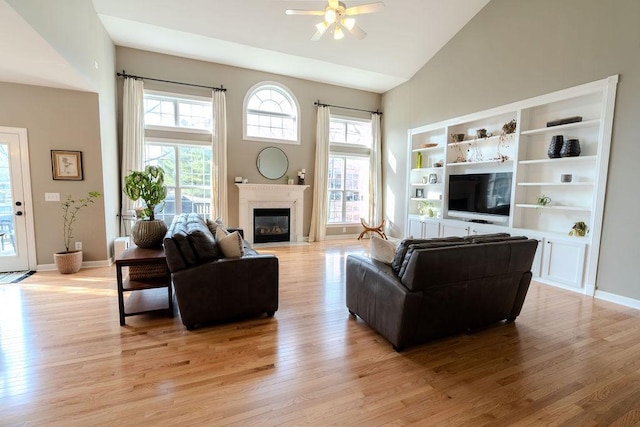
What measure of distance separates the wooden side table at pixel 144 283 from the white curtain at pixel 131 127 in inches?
112

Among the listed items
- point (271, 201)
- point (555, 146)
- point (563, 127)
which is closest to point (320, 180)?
point (271, 201)

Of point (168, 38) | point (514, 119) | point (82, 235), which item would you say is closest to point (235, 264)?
point (82, 235)

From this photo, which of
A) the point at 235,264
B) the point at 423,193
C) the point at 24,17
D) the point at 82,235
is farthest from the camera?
the point at 423,193

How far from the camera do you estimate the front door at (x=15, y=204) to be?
415cm

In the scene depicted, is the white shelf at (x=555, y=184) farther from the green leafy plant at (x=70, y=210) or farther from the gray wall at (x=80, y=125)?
the green leafy plant at (x=70, y=210)

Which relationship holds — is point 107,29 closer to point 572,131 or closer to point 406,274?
point 406,274

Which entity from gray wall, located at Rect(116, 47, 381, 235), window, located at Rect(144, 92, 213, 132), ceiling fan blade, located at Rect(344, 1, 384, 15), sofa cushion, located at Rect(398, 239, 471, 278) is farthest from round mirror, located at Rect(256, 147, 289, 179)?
sofa cushion, located at Rect(398, 239, 471, 278)

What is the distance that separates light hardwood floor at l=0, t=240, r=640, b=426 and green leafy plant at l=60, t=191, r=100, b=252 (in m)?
1.48

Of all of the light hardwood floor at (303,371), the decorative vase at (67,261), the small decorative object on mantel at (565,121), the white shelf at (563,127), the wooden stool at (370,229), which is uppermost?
the small decorative object on mantel at (565,121)

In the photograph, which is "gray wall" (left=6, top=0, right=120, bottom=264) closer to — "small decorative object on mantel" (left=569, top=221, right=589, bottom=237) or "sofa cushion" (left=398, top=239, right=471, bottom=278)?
"sofa cushion" (left=398, top=239, right=471, bottom=278)

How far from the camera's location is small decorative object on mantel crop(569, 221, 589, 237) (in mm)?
3920

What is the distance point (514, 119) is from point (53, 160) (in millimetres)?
7338

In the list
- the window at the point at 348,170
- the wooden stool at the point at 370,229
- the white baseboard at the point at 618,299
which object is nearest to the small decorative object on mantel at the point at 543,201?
the white baseboard at the point at 618,299

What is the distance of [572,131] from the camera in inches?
163
